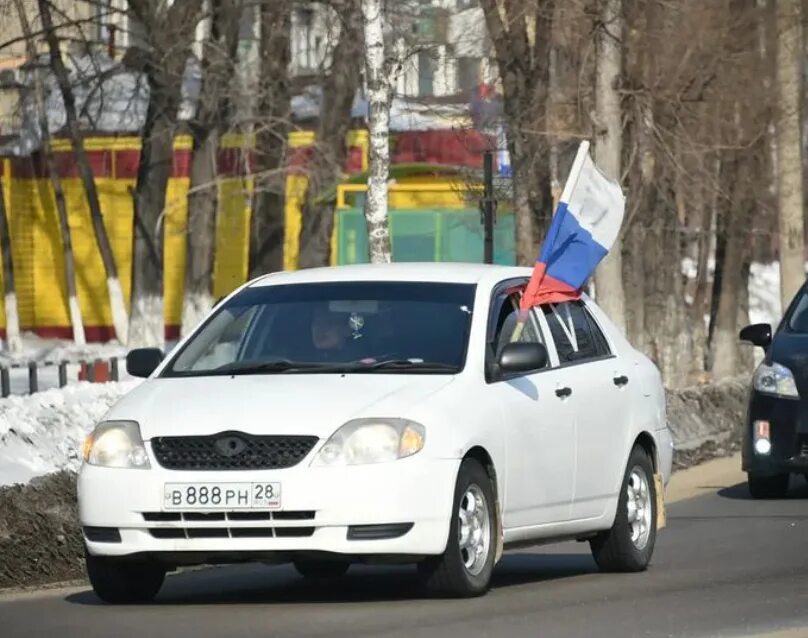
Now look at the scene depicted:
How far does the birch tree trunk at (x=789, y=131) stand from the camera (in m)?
30.9

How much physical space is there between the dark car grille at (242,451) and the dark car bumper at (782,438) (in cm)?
752

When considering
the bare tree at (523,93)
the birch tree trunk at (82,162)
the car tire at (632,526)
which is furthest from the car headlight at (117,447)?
the birch tree trunk at (82,162)

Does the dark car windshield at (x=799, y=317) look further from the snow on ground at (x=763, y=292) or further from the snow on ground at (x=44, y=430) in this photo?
the snow on ground at (x=763, y=292)

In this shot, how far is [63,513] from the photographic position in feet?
40.9

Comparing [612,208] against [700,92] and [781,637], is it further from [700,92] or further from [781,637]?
[700,92]

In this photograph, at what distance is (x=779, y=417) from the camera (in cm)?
1655

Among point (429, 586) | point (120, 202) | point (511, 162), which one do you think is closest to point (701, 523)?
point (429, 586)

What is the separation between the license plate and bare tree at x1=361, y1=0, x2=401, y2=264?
37.4 feet

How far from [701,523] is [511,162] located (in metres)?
14.3

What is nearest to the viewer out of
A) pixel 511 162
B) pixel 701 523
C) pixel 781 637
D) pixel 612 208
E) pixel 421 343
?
pixel 781 637

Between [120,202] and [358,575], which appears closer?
[358,575]

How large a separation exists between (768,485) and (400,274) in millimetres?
6627

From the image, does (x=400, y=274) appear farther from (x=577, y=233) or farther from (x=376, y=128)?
(x=376, y=128)

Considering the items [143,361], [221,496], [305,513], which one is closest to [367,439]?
[305,513]
